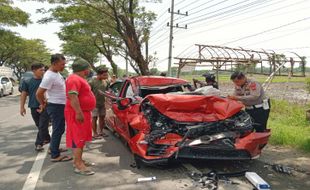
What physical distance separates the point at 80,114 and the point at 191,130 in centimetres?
167

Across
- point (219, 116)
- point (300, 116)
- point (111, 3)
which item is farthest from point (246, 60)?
point (219, 116)

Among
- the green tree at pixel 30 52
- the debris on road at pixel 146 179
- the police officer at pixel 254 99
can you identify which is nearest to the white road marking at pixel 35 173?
the debris on road at pixel 146 179

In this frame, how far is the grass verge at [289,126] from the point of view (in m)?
7.04

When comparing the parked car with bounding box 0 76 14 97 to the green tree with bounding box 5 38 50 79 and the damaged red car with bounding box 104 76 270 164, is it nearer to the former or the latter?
the damaged red car with bounding box 104 76 270 164

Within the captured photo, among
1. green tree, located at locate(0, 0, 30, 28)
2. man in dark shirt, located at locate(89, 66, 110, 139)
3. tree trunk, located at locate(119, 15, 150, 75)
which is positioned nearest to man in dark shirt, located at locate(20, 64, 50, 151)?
man in dark shirt, located at locate(89, 66, 110, 139)

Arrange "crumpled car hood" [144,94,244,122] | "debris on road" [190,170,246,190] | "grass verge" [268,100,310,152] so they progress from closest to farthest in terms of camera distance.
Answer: "debris on road" [190,170,246,190] → "crumpled car hood" [144,94,244,122] → "grass verge" [268,100,310,152]

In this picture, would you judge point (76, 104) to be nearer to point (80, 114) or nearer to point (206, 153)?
point (80, 114)

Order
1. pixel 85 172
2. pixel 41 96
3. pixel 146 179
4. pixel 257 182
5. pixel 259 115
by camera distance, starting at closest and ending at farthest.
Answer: pixel 257 182 < pixel 146 179 < pixel 85 172 < pixel 41 96 < pixel 259 115

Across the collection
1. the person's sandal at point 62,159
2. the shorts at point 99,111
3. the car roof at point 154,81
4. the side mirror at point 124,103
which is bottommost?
the person's sandal at point 62,159

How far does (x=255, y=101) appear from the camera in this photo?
20.2 feet

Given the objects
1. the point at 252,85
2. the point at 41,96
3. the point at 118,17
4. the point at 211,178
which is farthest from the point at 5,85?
the point at 211,178

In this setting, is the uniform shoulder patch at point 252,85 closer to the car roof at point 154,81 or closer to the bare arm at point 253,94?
the bare arm at point 253,94

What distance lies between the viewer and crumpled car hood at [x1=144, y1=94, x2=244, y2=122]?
17.3 feet

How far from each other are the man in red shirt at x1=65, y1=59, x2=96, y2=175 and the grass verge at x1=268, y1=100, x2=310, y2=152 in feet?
13.9
